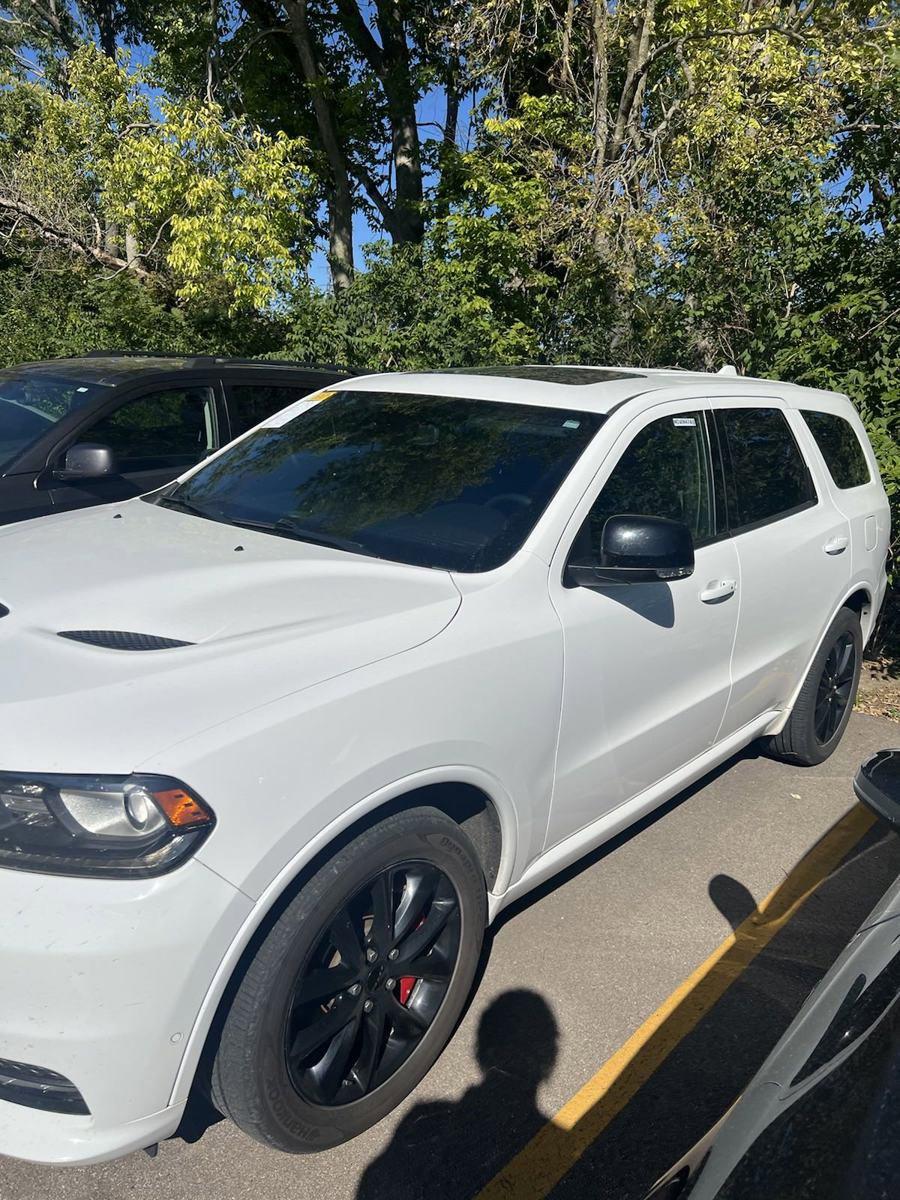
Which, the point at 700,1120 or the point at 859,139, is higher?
the point at 859,139

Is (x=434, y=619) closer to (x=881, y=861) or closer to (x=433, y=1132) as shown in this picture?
(x=433, y=1132)

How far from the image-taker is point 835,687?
15.2ft

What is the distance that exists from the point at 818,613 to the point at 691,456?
1.22m

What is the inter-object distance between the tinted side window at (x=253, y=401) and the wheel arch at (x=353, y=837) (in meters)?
3.82

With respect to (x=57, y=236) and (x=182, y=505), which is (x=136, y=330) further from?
(x=182, y=505)

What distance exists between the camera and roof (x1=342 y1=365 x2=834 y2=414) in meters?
3.21

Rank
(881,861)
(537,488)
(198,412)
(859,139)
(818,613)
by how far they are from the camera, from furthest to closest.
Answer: (859,139)
(198,412)
(818,613)
(881,861)
(537,488)

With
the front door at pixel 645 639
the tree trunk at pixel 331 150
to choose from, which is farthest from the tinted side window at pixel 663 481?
the tree trunk at pixel 331 150

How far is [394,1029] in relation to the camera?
95.0 inches

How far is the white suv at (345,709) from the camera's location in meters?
1.79

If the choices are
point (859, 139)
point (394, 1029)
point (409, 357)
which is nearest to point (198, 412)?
point (409, 357)

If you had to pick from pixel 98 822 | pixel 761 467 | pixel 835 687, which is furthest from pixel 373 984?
pixel 835 687

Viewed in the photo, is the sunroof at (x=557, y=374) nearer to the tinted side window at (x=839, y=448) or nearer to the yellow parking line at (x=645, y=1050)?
the tinted side window at (x=839, y=448)

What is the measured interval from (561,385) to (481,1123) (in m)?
2.35
